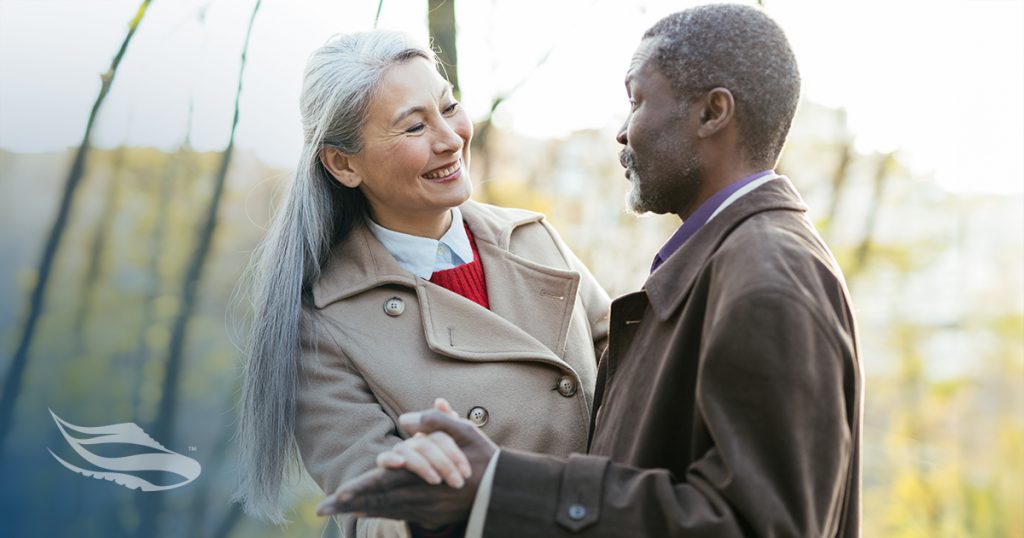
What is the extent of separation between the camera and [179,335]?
12.5ft

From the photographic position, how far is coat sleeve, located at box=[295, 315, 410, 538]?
91.4 inches

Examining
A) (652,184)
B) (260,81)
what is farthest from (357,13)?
(652,184)

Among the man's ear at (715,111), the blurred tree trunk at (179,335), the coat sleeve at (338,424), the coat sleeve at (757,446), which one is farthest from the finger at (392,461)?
the blurred tree trunk at (179,335)

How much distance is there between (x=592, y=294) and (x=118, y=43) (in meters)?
2.08

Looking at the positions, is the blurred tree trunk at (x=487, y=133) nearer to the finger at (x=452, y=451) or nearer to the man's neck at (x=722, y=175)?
the man's neck at (x=722, y=175)

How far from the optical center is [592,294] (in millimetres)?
2928

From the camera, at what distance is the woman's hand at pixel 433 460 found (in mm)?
1714

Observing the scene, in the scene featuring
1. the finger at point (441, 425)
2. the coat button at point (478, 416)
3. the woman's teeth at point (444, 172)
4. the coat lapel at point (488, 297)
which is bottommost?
the coat button at point (478, 416)

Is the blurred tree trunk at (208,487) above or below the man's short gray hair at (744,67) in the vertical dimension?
below

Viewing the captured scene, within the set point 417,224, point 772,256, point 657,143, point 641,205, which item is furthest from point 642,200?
point 417,224

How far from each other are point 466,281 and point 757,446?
4.23 ft

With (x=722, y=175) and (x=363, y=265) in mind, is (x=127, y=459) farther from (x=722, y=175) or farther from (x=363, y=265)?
(x=722, y=175)

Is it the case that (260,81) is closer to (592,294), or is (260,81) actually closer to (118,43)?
(118,43)

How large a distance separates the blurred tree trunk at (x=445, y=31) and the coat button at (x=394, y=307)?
1.57m
